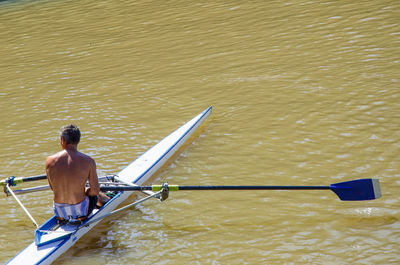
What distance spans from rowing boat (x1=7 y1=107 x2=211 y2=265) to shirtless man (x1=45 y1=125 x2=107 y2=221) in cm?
18

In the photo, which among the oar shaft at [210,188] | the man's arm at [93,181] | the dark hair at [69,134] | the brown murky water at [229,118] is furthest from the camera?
the oar shaft at [210,188]

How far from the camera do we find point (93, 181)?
5570 mm

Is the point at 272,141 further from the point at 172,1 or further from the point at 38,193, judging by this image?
the point at 172,1

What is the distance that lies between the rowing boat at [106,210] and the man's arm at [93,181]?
313 millimetres

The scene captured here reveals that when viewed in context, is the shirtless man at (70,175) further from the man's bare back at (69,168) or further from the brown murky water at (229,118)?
the brown murky water at (229,118)

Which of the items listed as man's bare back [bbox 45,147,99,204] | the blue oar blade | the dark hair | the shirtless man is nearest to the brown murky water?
the blue oar blade

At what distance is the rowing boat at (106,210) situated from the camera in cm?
536

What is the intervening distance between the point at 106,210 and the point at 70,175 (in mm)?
919

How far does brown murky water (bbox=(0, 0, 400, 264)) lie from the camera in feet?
18.3

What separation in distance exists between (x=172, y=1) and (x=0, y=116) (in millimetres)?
8293

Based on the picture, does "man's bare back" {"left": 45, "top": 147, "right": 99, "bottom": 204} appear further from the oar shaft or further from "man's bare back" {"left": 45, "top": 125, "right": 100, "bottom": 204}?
the oar shaft

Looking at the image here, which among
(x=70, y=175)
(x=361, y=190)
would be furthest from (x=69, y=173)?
(x=361, y=190)

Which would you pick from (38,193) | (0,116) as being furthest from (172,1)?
(38,193)

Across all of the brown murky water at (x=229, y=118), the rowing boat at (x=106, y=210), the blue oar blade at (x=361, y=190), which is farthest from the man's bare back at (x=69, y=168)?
the blue oar blade at (x=361, y=190)
